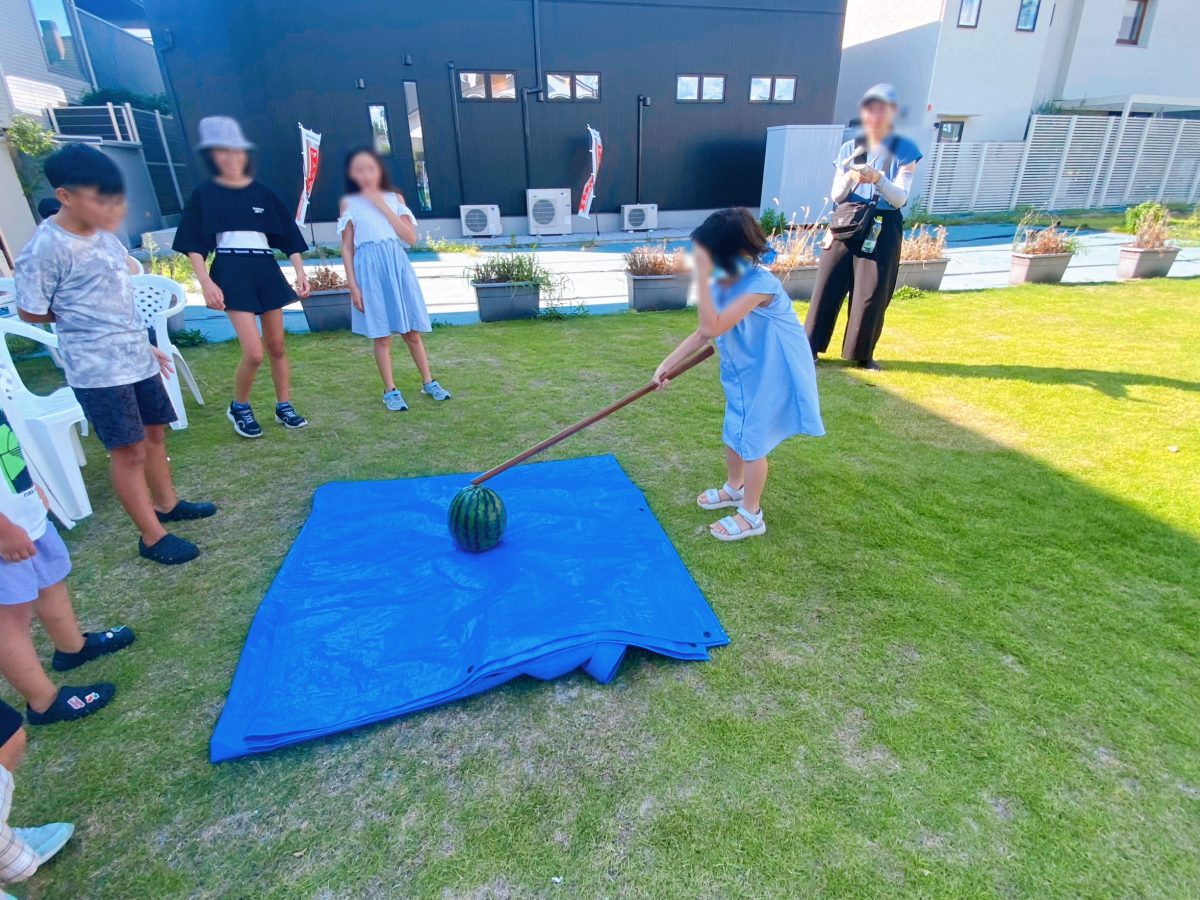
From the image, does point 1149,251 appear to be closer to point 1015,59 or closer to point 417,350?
point 417,350

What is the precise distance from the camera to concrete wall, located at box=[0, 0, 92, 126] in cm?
1012

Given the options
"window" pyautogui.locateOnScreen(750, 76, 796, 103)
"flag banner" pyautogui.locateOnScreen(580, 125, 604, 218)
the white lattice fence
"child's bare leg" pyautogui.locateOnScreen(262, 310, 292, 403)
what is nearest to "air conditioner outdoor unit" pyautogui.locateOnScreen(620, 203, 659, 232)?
"flag banner" pyautogui.locateOnScreen(580, 125, 604, 218)

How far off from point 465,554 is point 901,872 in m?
1.79

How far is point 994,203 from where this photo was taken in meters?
16.5

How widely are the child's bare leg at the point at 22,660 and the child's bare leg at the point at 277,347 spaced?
2100 millimetres

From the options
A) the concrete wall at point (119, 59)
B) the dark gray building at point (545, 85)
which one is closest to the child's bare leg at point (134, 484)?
the dark gray building at point (545, 85)

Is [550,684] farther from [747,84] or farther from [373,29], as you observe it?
[747,84]

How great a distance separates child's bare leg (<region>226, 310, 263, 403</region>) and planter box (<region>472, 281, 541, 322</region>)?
3084 mm

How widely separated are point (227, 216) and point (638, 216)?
37.8 feet

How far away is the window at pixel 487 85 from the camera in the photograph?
11898 mm

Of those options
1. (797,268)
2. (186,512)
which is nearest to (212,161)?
(186,512)

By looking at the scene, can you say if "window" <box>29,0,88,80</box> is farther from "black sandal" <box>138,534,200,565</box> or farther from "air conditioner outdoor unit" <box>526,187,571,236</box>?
"black sandal" <box>138,534,200,565</box>

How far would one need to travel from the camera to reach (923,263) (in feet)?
23.9

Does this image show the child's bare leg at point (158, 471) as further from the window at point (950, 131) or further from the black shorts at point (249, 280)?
the window at point (950, 131)
